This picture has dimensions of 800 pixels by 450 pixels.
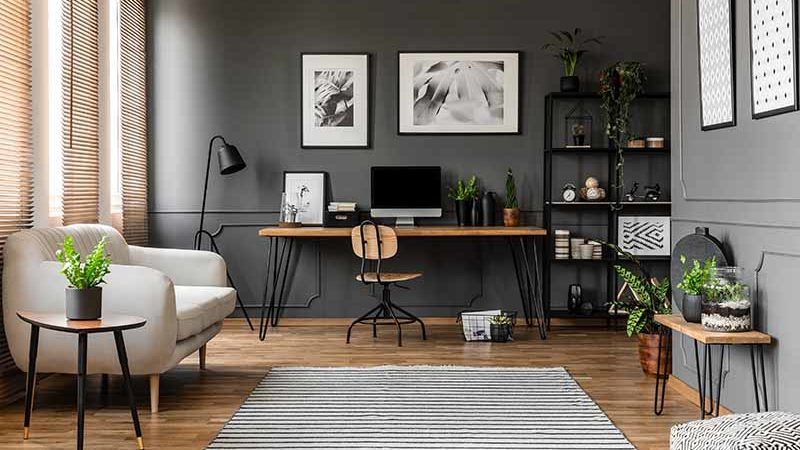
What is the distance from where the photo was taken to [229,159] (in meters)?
6.74

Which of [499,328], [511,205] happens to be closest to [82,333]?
[499,328]

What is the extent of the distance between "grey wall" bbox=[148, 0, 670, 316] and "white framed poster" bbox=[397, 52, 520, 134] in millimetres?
81

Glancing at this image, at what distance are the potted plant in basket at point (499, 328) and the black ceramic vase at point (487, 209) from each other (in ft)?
3.11

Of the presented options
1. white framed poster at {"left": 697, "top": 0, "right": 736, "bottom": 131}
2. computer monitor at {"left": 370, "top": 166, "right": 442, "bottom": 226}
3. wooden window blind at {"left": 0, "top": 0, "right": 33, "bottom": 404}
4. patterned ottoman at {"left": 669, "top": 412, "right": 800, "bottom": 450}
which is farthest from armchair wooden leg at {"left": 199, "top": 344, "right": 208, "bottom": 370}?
patterned ottoman at {"left": 669, "top": 412, "right": 800, "bottom": 450}

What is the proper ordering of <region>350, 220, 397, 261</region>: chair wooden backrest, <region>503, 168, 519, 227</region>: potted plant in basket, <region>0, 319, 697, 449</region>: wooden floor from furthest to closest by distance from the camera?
<region>503, 168, 519, 227</region>: potted plant in basket, <region>350, 220, 397, 261</region>: chair wooden backrest, <region>0, 319, 697, 449</region>: wooden floor

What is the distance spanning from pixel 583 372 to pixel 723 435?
9.28 ft

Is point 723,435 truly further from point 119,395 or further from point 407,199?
point 407,199

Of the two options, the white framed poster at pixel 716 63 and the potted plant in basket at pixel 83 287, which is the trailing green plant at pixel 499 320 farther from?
the potted plant in basket at pixel 83 287

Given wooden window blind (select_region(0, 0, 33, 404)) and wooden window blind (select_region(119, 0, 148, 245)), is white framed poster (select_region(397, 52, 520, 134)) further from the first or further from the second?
wooden window blind (select_region(0, 0, 33, 404))

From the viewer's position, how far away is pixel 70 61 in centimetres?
508

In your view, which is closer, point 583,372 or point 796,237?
point 796,237

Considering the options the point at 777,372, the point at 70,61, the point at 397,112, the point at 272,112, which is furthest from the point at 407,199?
the point at 777,372

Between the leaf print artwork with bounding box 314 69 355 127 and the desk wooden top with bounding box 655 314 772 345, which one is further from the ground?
the leaf print artwork with bounding box 314 69 355 127

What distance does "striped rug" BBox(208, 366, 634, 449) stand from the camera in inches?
142
